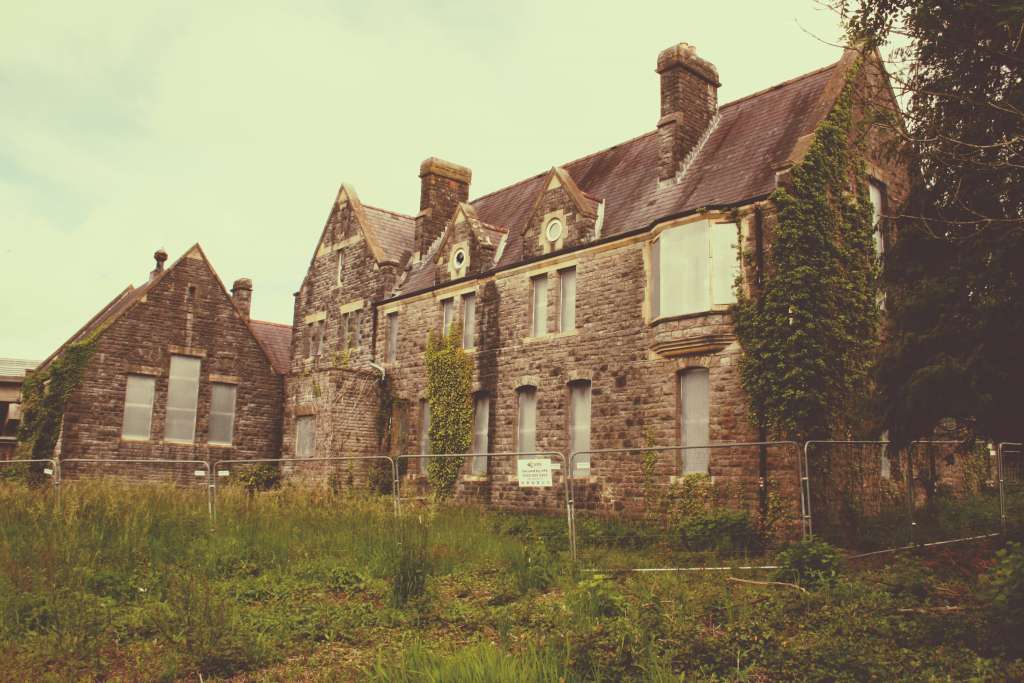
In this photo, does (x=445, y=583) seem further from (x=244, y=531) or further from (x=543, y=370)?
(x=543, y=370)

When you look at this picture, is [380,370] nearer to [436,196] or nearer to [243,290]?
[436,196]

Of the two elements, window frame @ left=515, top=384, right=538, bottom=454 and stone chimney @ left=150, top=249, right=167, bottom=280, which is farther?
stone chimney @ left=150, top=249, right=167, bottom=280

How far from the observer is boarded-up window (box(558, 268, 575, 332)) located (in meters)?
21.8

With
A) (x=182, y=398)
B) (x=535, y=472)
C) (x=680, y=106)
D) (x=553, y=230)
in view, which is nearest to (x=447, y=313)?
(x=553, y=230)

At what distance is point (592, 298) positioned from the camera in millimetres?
21125

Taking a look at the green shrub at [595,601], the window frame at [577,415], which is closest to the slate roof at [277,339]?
the window frame at [577,415]

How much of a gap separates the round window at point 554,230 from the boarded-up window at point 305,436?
32.5ft

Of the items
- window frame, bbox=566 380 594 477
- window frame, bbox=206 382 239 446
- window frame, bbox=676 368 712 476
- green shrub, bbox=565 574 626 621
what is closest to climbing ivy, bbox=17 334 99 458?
window frame, bbox=206 382 239 446

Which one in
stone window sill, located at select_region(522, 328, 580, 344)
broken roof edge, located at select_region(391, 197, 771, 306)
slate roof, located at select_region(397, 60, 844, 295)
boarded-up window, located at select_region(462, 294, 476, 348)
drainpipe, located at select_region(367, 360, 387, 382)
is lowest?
drainpipe, located at select_region(367, 360, 387, 382)

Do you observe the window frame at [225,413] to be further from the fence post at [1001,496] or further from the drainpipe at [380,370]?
the fence post at [1001,496]

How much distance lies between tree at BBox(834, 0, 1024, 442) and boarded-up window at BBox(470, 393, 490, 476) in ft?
41.0

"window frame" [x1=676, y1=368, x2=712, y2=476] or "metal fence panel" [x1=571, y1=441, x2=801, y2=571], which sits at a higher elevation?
"window frame" [x1=676, y1=368, x2=712, y2=476]

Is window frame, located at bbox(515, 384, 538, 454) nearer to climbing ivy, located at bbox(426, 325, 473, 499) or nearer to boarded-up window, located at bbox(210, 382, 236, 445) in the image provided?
climbing ivy, located at bbox(426, 325, 473, 499)

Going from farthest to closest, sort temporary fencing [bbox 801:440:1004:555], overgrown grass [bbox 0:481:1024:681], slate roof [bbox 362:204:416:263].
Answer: slate roof [bbox 362:204:416:263], temporary fencing [bbox 801:440:1004:555], overgrown grass [bbox 0:481:1024:681]
